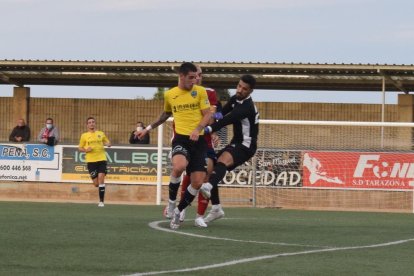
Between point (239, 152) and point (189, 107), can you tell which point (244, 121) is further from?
point (189, 107)

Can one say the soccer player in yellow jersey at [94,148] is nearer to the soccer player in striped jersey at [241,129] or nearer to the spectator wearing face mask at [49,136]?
the spectator wearing face mask at [49,136]

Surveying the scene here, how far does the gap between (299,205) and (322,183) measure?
724 mm

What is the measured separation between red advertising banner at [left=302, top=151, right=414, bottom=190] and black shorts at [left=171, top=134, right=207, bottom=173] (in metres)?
12.2

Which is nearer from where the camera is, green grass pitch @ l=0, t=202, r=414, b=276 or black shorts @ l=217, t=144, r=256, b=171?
green grass pitch @ l=0, t=202, r=414, b=276

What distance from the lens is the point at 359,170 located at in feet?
A: 78.9

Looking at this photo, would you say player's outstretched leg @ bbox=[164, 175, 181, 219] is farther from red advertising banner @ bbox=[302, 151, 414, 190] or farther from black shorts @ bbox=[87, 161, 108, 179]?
red advertising banner @ bbox=[302, 151, 414, 190]

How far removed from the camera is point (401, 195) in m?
23.6

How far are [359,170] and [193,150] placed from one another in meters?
12.6

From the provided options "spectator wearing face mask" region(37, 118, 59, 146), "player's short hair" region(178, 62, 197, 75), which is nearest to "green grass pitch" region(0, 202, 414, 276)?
"player's short hair" region(178, 62, 197, 75)

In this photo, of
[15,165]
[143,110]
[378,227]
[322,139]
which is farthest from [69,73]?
[378,227]

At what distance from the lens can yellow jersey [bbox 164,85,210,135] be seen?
12023 mm

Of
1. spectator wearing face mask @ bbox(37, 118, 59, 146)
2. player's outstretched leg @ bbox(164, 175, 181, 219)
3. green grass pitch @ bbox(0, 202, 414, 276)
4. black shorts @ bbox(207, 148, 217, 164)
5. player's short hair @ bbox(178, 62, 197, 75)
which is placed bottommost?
green grass pitch @ bbox(0, 202, 414, 276)

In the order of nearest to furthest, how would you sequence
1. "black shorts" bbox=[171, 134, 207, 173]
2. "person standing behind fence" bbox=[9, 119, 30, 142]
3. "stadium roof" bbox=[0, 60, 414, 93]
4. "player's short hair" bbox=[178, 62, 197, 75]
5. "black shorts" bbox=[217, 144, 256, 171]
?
"player's short hair" bbox=[178, 62, 197, 75] < "black shorts" bbox=[171, 134, 207, 173] < "black shorts" bbox=[217, 144, 256, 171] < "person standing behind fence" bbox=[9, 119, 30, 142] < "stadium roof" bbox=[0, 60, 414, 93]

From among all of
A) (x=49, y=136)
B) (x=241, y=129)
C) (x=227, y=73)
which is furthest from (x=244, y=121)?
(x=227, y=73)
